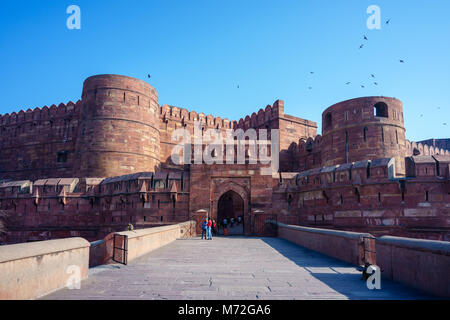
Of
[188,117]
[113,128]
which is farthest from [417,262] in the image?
[188,117]

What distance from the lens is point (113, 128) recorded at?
2111 centimetres

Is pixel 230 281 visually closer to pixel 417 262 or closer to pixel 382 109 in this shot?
pixel 417 262

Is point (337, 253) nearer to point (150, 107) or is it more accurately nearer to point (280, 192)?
point (280, 192)

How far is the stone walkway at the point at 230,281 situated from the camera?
3.78 m

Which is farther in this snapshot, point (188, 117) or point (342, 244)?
point (188, 117)

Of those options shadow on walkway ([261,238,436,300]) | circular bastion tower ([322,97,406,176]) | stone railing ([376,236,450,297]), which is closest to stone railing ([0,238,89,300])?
shadow on walkway ([261,238,436,300])

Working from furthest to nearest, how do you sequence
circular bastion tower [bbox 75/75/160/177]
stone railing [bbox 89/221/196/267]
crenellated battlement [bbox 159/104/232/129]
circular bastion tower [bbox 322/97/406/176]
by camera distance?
Answer: crenellated battlement [bbox 159/104/232/129] < circular bastion tower [bbox 75/75/160/177] < circular bastion tower [bbox 322/97/406/176] < stone railing [bbox 89/221/196/267]

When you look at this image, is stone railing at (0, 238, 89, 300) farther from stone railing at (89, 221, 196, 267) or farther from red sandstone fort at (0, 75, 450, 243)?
red sandstone fort at (0, 75, 450, 243)

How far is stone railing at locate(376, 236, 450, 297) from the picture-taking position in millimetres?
3543

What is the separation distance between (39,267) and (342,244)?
5.14 m

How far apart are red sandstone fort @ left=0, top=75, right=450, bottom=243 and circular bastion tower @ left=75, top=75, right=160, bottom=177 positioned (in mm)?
65

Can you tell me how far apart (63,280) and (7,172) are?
27376mm

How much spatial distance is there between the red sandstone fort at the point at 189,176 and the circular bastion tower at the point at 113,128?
65mm

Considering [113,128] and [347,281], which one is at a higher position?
[113,128]
